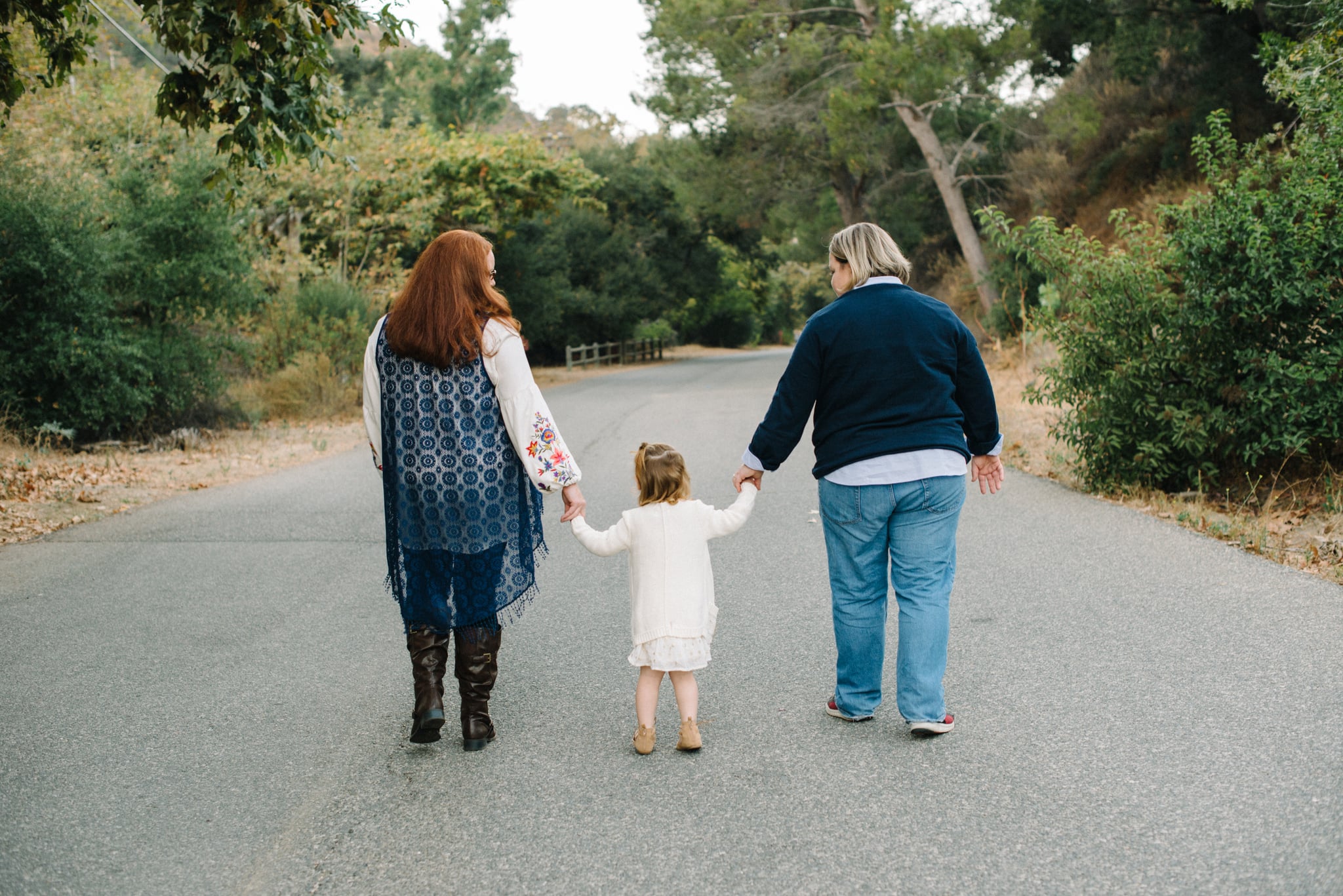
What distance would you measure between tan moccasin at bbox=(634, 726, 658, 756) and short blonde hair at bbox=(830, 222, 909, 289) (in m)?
1.81

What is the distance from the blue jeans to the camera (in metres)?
4.12

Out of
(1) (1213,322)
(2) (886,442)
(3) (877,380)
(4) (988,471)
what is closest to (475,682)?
(2) (886,442)

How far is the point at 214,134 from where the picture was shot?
19.5 meters

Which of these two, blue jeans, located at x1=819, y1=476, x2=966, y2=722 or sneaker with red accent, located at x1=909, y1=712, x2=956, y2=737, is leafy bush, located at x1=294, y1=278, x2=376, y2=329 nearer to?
blue jeans, located at x1=819, y1=476, x2=966, y2=722

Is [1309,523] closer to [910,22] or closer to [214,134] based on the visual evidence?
[910,22]

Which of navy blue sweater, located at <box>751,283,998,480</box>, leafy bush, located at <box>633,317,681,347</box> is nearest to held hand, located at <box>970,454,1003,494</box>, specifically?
navy blue sweater, located at <box>751,283,998,480</box>

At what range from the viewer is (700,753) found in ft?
13.4

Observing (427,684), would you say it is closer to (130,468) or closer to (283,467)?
(283,467)

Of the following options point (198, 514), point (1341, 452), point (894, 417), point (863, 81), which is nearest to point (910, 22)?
point (863, 81)

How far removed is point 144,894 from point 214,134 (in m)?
18.9

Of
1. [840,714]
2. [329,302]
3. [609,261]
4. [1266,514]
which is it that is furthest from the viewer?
[609,261]

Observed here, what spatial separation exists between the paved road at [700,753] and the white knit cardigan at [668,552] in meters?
0.53

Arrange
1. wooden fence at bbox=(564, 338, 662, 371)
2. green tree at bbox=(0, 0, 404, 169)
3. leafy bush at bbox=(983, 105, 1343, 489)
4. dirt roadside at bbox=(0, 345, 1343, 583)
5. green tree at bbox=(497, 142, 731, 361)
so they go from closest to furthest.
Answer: green tree at bbox=(0, 0, 404, 169)
dirt roadside at bbox=(0, 345, 1343, 583)
leafy bush at bbox=(983, 105, 1343, 489)
green tree at bbox=(497, 142, 731, 361)
wooden fence at bbox=(564, 338, 662, 371)

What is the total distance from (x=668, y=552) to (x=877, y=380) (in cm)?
99
